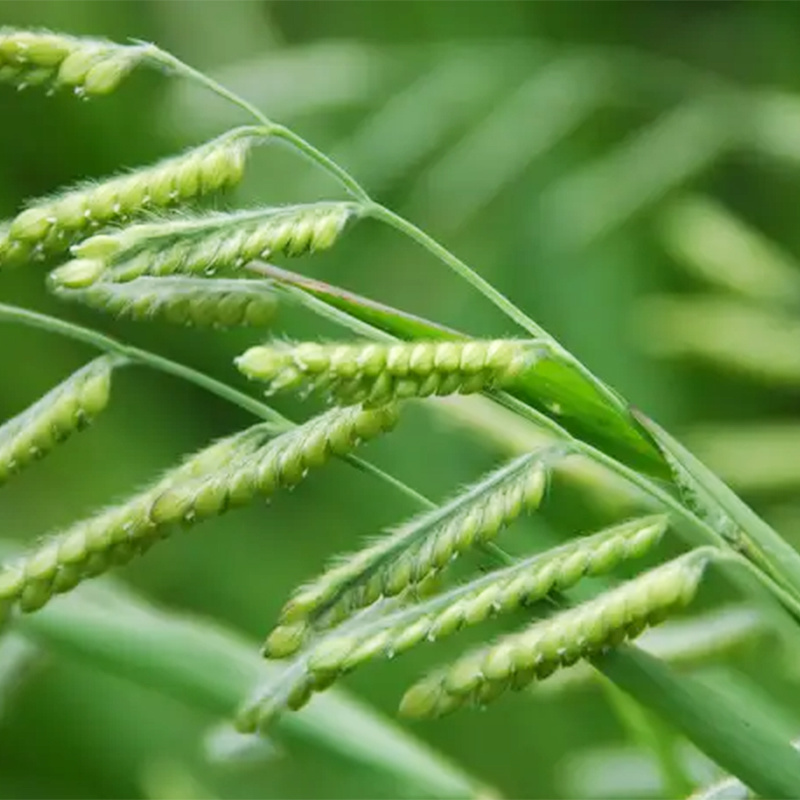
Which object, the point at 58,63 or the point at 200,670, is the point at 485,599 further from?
the point at 200,670

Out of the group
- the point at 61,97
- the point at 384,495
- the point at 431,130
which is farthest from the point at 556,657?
the point at 61,97

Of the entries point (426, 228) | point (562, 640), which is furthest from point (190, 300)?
point (426, 228)

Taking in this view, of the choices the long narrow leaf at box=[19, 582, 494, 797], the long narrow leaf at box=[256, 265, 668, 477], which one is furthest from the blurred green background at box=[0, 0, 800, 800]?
the long narrow leaf at box=[256, 265, 668, 477]

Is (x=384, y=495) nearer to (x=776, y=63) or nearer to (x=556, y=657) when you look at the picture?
(x=776, y=63)

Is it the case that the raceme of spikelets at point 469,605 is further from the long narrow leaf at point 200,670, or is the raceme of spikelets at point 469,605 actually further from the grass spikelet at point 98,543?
the long narrow leaf at point 200,670

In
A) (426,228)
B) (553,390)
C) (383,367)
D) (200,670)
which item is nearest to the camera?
(383,367)

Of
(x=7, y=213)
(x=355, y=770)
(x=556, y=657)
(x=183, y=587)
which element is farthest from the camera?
(x=7, y=213)

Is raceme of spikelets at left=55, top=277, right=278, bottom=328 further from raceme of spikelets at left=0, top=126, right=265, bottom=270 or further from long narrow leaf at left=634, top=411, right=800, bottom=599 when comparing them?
long narrow leaf at left=634, top=411, right=800, bottom=599
